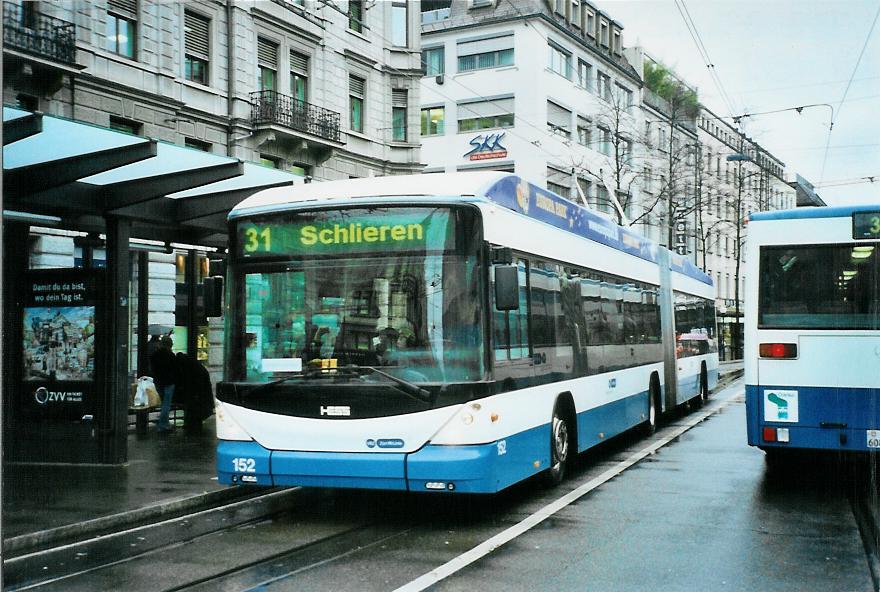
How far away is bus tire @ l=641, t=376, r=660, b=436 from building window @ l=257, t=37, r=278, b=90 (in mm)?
14805

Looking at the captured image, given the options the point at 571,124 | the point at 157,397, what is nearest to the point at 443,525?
the point at 157,397

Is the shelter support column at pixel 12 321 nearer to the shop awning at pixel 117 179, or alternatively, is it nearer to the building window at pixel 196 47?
the shop awning at pixel 117 179

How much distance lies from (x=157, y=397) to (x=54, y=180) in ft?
21.1

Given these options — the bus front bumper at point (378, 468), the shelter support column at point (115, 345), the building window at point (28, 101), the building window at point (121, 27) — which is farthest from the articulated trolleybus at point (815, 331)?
the building window at point (121, 27)

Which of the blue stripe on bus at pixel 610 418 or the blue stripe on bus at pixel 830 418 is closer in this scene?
the blue stripe on bus at pixel 830 418

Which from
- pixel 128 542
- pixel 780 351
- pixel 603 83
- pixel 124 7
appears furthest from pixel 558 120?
pixel 128 542

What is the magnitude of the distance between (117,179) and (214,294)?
10.5 feet

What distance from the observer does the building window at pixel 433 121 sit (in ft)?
164

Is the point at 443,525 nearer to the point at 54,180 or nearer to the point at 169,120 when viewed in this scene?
the point at 54,180

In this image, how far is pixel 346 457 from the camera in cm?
812

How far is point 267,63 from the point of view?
26797 mm

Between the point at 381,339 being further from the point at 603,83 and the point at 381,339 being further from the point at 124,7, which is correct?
the point at 603,83

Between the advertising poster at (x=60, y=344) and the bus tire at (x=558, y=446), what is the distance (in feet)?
17.6

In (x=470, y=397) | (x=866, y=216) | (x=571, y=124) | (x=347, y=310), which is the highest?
(x=571, y=124)
